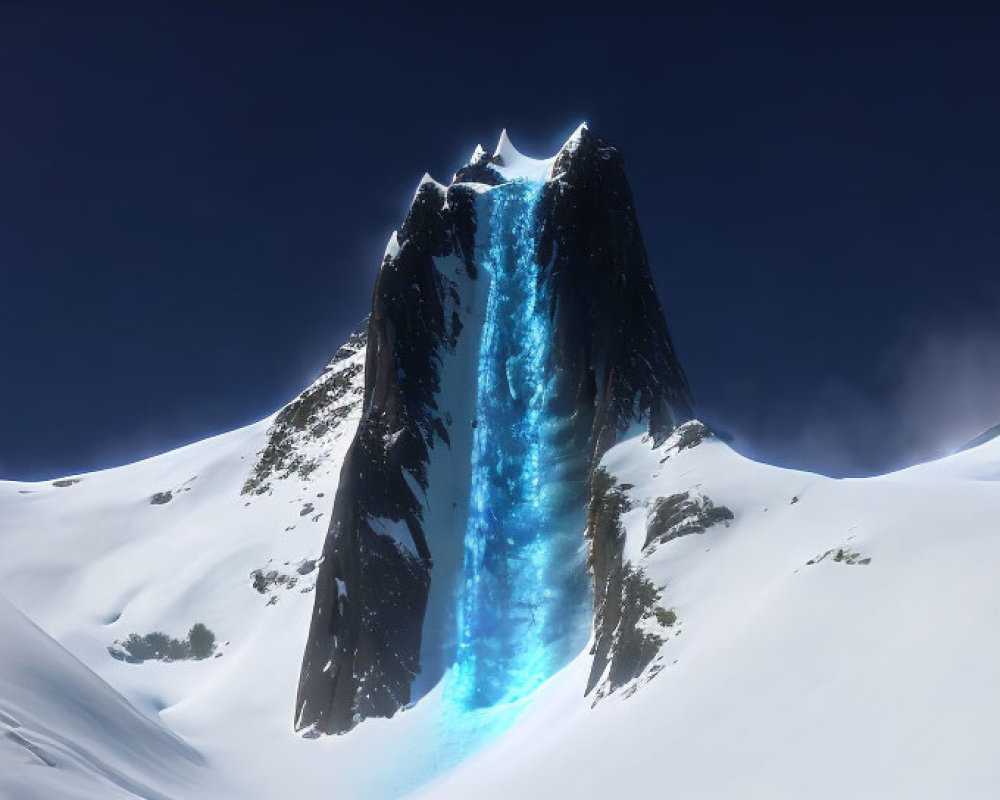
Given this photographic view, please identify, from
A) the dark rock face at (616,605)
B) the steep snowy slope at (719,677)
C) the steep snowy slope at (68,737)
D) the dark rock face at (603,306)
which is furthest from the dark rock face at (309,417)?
the dark rock face at (616,605)

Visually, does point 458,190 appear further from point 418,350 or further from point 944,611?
point 944,611

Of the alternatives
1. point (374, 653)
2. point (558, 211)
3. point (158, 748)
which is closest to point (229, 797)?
point (158, 748)

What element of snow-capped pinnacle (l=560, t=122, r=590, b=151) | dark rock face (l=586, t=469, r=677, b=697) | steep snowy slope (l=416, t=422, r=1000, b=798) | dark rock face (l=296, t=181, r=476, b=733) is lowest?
steep snowy slope (l=416, t=422, r=1000, b=798)

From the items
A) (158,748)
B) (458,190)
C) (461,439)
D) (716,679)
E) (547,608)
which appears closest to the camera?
(716,679)

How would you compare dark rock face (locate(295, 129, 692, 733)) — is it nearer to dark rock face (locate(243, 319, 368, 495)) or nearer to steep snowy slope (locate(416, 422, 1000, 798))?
steep snowy slope (locate(416, 422, 1000, 798))

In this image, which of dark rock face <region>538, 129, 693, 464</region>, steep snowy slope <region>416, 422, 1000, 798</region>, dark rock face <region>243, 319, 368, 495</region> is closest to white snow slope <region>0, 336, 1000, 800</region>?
steep snowy slope <region>416, 422, 1000, 798</region>
